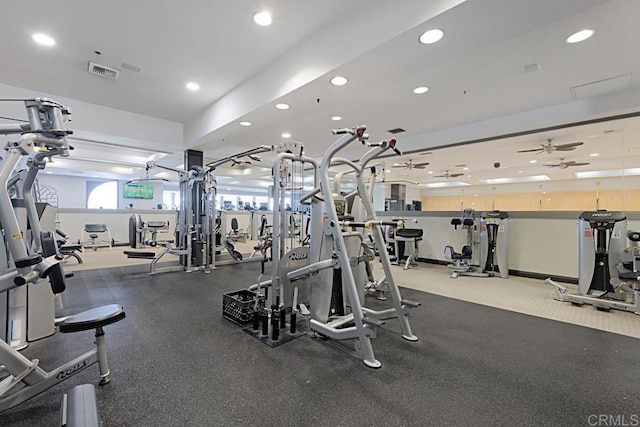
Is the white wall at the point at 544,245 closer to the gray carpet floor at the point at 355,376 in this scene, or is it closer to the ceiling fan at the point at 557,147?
the ceiling fan at the point at 557,147

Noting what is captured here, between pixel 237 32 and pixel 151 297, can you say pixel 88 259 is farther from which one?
pixel 237 32

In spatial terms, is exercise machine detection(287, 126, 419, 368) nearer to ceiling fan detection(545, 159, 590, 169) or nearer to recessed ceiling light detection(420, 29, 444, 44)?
recessed ceiling light detection(420, 29, 444, 44)

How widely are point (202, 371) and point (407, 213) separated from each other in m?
5.93

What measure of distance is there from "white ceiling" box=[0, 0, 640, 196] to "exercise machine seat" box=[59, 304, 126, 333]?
2.89m

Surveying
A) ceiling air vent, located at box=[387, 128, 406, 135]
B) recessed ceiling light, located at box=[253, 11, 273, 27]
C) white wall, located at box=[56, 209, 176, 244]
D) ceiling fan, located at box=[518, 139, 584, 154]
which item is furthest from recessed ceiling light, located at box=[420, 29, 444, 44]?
white wall, located at box=[56, 209, 176, 244]

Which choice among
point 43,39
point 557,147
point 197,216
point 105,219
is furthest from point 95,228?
point 557,147

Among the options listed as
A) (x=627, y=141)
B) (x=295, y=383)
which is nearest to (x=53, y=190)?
(x=295, y=383)

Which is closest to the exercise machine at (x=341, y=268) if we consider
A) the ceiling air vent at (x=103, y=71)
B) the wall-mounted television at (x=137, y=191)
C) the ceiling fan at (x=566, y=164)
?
the ceiling air vent at (x=103, y=71)

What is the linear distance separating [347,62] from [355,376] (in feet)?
9.48

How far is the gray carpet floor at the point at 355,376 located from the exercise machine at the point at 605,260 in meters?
1.22

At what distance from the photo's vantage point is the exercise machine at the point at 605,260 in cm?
356

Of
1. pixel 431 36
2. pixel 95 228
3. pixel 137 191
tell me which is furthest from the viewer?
pixel 137 191

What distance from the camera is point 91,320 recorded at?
1778 millimetres

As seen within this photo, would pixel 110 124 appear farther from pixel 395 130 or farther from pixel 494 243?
pixel 494 243
